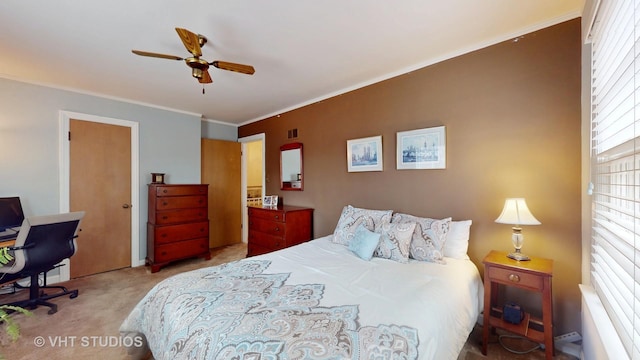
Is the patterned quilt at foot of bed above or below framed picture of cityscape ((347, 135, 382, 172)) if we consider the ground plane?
below

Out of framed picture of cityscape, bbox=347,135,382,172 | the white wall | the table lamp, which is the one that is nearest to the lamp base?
the table lamp

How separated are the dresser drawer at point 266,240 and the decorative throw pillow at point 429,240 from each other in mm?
1755

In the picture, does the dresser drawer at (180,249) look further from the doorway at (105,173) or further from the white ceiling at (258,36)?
the white ceiling at (258,36)

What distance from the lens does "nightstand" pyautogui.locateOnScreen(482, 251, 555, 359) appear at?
1657 millimetres

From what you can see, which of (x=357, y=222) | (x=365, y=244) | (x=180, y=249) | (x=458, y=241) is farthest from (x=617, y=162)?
(x=180, y=249)

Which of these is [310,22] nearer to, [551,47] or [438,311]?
[551,47]

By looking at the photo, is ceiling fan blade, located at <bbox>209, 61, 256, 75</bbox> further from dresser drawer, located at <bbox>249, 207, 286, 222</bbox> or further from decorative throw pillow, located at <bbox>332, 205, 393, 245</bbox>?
dresser drawer, located at <bbox>249, 207, 286, 222</bbox>

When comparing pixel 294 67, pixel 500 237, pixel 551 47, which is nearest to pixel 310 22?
pixel 294 67

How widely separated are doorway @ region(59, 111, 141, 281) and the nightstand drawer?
4427mm

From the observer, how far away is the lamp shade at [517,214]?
1.79 metres

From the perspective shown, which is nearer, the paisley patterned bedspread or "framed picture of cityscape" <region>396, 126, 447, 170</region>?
the paisley patterned bedspread

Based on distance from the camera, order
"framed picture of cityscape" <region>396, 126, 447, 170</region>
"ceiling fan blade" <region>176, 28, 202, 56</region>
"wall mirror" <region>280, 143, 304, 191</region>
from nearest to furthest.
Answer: "ceiling fan blade" <region>176, 28, 202, 56</region>, "framed picture of cityscape" <region>396, 126, 447, 170</region>, "wall mirror" <region>280, 143, 304, 191</region>

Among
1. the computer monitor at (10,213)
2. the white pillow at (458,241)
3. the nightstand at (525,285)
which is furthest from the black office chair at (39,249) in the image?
the nightstand at (525,285)

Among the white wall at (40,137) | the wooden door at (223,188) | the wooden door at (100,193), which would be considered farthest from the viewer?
the wooden door at (223,188)
